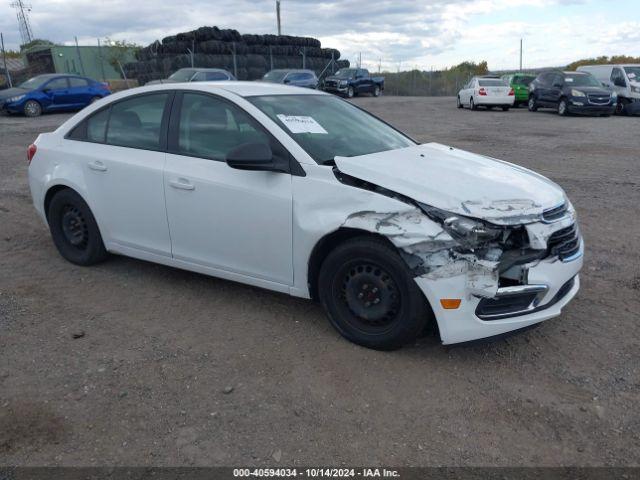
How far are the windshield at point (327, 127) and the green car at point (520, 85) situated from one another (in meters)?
22.0

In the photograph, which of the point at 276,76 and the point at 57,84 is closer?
the point at 57,84

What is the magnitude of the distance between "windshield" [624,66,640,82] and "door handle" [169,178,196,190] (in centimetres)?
2127

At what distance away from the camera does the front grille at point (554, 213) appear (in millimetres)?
3485

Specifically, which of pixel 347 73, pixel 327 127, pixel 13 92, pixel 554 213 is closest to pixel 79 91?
pixel 13 92

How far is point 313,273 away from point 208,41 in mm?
30233

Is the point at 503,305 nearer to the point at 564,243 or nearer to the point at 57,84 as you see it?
the point at 564,243

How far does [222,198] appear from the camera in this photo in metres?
3.98

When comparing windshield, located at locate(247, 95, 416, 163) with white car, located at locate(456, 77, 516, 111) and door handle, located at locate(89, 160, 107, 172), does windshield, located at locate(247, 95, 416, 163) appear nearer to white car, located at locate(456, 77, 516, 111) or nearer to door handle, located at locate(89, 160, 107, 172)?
door handle, located at locate(89, 160, 107, 172)

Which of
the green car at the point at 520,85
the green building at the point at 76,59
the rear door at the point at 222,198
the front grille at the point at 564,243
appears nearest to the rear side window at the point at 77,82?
the green building at the point at 76,59

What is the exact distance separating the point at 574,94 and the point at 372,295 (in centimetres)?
1947

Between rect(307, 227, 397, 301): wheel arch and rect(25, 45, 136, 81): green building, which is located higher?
rect(25, 45, 136, 81): green building

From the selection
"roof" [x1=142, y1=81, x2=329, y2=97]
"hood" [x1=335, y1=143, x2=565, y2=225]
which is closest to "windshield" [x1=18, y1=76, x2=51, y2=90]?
"roof" [x1=142, y1=81, x2=329, y2=97]

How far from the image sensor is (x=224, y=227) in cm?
402

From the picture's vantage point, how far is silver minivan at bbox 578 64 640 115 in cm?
2055
